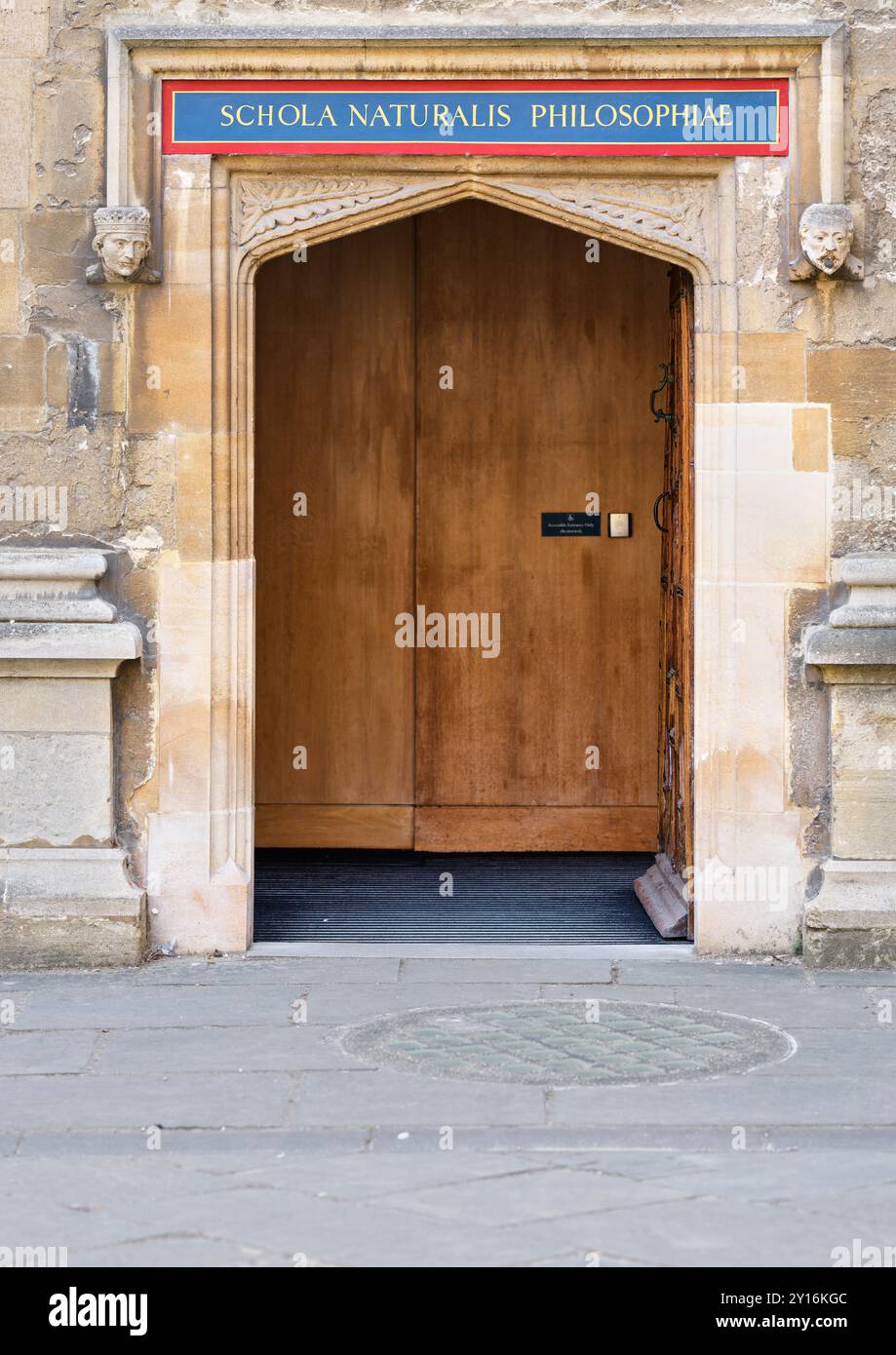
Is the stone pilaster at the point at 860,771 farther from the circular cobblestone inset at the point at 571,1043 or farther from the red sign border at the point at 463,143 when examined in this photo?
the red sign border at the point at 463,143

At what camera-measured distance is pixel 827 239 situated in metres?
7.82

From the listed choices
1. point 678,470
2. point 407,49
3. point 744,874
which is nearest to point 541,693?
point 678,470

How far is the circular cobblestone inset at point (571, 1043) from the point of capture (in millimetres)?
6242

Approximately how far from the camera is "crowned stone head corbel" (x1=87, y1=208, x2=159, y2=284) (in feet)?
25.8

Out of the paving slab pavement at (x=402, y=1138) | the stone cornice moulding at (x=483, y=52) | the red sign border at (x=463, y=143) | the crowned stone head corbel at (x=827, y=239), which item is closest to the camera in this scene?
the paving slab pavement at (x=402, y=1138)

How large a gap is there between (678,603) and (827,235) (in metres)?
1.96

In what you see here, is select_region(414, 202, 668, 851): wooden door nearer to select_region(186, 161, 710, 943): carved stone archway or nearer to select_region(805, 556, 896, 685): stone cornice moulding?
select_region(186, 161, 710, 943): carved stone archway

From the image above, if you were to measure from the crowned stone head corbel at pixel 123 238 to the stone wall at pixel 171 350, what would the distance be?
0.16m

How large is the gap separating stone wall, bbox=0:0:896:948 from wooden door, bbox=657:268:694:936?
1.70ft

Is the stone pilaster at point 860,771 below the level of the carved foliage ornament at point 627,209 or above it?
below

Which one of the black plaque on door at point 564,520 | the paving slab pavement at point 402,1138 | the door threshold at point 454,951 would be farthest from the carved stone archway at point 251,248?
the black plaque on door at point 564,520

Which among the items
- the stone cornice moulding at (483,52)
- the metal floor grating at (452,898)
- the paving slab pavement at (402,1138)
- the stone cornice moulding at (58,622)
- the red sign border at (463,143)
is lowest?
the paving slab pavement at (402,1138)

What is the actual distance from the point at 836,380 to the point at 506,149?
1683mm

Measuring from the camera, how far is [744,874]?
8062mm
